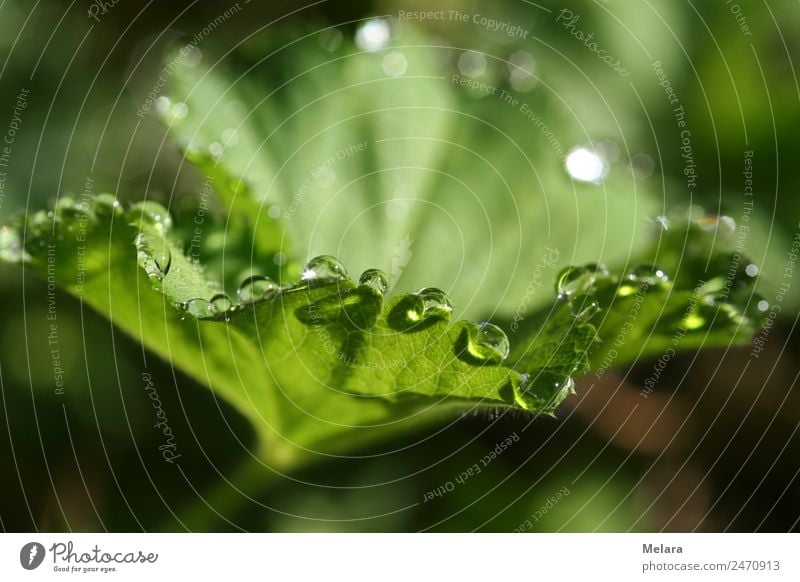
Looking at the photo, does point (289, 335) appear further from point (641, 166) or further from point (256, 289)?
point (641, 166)

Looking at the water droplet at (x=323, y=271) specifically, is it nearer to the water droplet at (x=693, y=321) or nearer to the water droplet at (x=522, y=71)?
the water droplet at (x=693, y=321)

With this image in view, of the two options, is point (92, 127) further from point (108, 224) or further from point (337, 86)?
point (108, 224)

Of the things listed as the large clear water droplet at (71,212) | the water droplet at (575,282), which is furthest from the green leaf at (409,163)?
the large clear water droplet at (71,212)

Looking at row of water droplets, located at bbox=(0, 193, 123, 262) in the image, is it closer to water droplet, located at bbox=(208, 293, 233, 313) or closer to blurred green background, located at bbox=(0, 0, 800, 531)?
water droplet, located at bbox=(208, 293, 233, 313)
